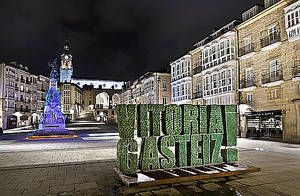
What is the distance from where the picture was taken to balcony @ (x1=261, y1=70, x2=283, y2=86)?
22.1 meters

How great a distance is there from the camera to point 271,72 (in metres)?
23.4

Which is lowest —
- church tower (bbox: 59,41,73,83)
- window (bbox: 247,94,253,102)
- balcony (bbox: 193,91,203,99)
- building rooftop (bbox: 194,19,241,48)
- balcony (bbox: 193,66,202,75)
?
window (bbox: 247,94,253,102)

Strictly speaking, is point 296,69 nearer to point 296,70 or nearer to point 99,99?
point 296,70

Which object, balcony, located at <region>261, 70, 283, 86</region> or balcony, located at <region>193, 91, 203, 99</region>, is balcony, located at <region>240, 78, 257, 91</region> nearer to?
balcony, located at <region>261, 70, 283, 86</region>

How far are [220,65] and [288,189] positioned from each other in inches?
961

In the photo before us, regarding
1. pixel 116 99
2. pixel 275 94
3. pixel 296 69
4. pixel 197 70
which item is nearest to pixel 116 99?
pixel 116 99

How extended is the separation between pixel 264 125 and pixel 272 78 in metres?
5.67

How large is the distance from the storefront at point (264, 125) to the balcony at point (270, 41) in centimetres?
671

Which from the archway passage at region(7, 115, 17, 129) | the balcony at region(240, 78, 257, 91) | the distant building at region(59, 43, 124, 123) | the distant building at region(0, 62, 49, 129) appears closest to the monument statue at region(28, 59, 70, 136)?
the balcony at region(240, 78, 257, 91)

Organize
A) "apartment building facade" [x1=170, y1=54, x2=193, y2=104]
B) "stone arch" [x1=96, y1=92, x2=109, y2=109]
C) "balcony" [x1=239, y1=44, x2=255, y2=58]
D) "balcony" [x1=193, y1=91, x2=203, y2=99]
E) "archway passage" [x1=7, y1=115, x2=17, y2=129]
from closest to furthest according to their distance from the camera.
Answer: "balcony" [x1=239, y1=44, x2=255, y2=58], "balcony" [x1=193, y1=91, x2=203, y2=99], "apartment building facade" [x1=170, y1=54, x2=193, y2=104], "archway passage" [x1=7, y1=115, x2=17, y2=129], "stone arch" [x1=96, y1=92, x2=109, y2=109]

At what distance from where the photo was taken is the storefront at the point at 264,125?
23656mm

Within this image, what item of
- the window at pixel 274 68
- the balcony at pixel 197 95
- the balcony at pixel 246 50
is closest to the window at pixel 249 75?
the balcony at pixel 246 50

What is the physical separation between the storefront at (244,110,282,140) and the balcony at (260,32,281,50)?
22.0 ft

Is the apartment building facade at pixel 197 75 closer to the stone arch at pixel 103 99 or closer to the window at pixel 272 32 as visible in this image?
the window at pixel 272 32
